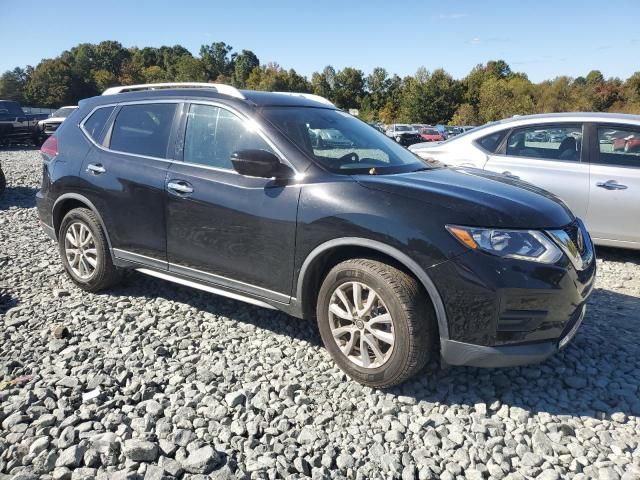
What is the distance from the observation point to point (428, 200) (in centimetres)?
289

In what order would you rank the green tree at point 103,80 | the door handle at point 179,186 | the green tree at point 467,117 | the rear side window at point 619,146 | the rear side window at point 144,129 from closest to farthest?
the door handle at point 179,186, the rear side window at point 144,129, the rear side window at point 619,146, the green tree at point 467,117, the green tree at point 103,80

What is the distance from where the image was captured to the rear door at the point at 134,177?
3889mm

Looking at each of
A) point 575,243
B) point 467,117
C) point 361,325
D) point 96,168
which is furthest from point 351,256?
point 467,117

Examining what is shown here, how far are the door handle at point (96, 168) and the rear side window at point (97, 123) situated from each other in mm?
245

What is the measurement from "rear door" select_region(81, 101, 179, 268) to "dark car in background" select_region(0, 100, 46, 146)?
19.3 m

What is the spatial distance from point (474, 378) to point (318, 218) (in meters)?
1.45

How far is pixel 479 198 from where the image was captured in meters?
2.96

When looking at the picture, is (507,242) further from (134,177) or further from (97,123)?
(97,123)

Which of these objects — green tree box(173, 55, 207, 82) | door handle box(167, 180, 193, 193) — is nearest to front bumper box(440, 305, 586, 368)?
door handle box(167, 180, 193, 193)

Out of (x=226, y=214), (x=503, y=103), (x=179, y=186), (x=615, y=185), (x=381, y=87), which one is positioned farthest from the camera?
(x=381, y=87)

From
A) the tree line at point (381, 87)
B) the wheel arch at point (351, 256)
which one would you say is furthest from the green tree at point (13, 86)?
the wheel arch at point (351, 256)

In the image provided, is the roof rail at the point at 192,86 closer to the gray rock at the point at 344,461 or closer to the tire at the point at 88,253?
the tire at the point at 88,253

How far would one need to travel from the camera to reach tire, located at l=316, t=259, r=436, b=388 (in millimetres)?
2832

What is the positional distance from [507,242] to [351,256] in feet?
3.04
